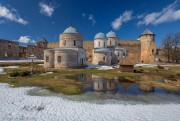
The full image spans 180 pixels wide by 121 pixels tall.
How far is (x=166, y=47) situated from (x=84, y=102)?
58.6 meters

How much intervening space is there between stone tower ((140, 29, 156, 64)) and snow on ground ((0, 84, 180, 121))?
165 feet

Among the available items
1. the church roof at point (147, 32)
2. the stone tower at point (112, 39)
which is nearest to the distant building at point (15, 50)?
the stone tower at point (112, 39)

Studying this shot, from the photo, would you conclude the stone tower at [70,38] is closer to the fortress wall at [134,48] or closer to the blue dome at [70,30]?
the blue dome at [70,30]

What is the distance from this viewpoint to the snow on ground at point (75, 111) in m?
7.14

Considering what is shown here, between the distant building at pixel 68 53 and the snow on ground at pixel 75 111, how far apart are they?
21245 millimetres

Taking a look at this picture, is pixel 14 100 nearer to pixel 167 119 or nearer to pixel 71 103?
pixel 71 103

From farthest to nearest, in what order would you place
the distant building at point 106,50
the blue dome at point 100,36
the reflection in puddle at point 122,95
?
the blue dome at point 100,36
the distant building at point 106,50
the reflection in puddle at point 122,95

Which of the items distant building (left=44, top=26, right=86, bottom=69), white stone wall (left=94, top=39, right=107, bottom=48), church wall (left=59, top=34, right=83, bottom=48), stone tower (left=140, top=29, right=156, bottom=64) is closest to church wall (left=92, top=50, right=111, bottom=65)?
white stone wall (left=94, top=39, right=107, bottom=48)

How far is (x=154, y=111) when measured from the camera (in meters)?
8.24

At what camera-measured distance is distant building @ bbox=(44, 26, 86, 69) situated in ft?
102

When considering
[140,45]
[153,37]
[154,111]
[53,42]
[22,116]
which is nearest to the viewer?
[22,116]

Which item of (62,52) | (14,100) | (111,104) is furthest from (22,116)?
(62,52)

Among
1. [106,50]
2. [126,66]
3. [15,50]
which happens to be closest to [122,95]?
[126,66]

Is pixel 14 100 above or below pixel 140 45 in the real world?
below
